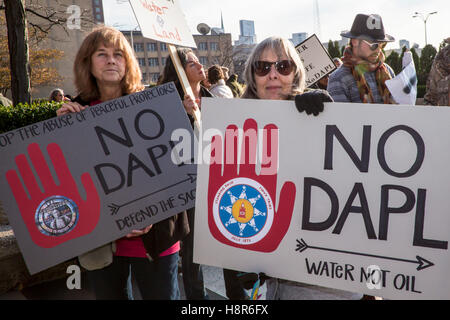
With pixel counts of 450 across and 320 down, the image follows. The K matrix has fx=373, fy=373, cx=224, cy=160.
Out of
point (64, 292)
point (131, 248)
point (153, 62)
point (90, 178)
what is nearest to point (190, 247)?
point (131, 248)

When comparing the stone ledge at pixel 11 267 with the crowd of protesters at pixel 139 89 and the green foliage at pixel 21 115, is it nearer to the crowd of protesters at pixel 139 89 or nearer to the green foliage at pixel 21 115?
the crowd of protesters at pixel 139 89

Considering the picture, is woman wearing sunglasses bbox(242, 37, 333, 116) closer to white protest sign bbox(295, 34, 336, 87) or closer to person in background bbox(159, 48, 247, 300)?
person in background bbox(159, 48, 247, 300)

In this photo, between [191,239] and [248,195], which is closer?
[248,195]

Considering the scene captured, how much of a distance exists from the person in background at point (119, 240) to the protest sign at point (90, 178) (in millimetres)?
77

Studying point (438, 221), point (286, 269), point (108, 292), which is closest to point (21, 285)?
point (108, 292)

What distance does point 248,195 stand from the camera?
1.63 metres

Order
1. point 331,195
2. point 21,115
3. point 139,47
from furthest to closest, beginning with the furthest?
point 139,47 → point 21,115 → point 331,195

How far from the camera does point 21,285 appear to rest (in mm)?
3123

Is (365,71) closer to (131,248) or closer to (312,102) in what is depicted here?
(312,102)

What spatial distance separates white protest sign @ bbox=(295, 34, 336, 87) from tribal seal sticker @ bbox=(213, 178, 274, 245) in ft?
8.57

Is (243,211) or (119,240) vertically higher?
(243,211)

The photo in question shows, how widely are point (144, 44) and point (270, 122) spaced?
73.6m

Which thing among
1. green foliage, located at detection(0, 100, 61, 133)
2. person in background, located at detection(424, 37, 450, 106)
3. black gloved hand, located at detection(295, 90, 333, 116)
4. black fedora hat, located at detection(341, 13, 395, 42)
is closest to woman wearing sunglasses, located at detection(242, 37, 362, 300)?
black gloved hand, located at detection(295, 90, 333, 116)

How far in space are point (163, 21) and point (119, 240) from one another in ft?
4.22
